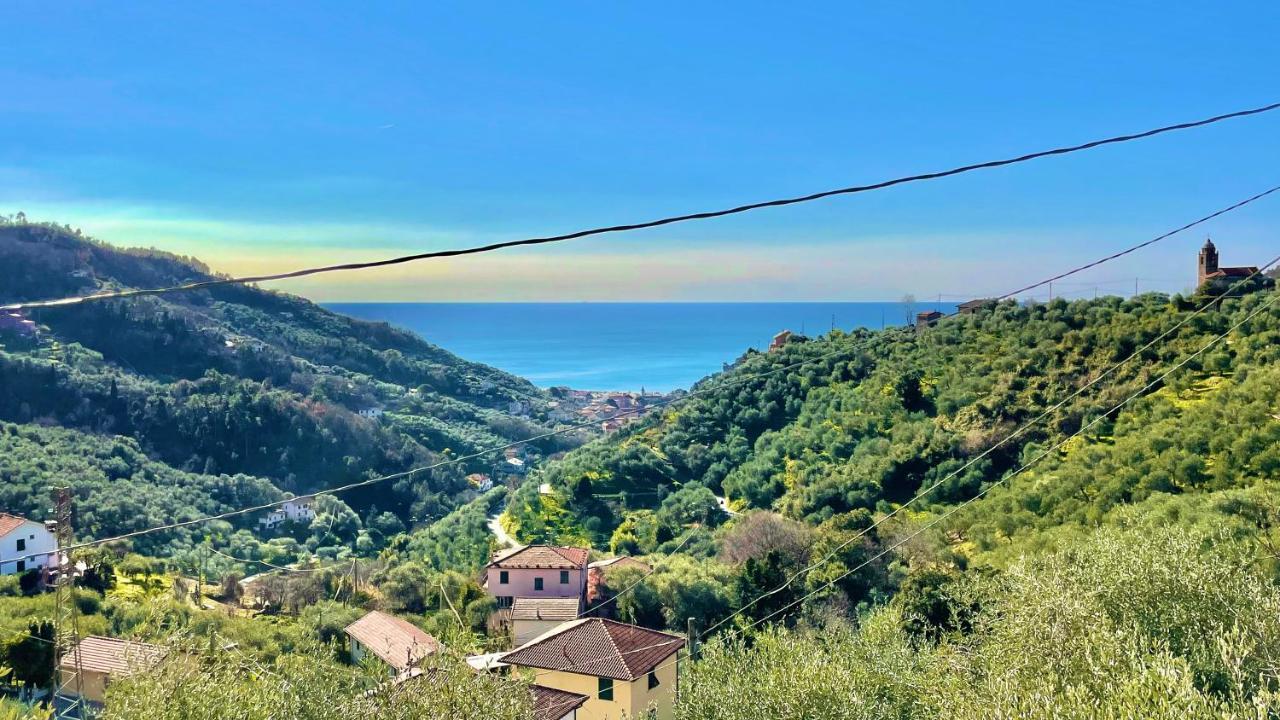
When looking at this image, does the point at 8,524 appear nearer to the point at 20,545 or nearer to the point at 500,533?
the point at 20,545

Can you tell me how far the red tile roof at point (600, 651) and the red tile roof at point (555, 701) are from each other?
22.8 inches

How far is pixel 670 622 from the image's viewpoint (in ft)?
67.2

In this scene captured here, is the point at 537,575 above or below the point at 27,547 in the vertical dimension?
below

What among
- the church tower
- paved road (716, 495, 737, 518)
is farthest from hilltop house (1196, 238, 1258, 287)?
paved road (716, 495, 737, 518)

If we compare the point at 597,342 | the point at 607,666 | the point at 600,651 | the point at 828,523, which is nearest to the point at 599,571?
the point at 828,523

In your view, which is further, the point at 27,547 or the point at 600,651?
the point at 27,547

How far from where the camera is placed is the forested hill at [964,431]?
19250 mm

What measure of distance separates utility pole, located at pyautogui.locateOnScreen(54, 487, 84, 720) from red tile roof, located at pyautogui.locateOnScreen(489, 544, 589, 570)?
1013 centimetres

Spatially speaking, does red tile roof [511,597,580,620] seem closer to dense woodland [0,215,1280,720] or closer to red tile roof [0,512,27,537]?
dense woodland [0,215,1280,720]

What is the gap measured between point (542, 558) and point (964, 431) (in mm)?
12601

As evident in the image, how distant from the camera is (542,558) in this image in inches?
947

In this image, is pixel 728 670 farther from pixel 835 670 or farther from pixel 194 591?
pixel 194 591

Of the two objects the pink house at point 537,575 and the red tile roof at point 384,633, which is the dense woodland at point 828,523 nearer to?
the red tile roof at point 384,633

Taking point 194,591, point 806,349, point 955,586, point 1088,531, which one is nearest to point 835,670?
point 955,586
